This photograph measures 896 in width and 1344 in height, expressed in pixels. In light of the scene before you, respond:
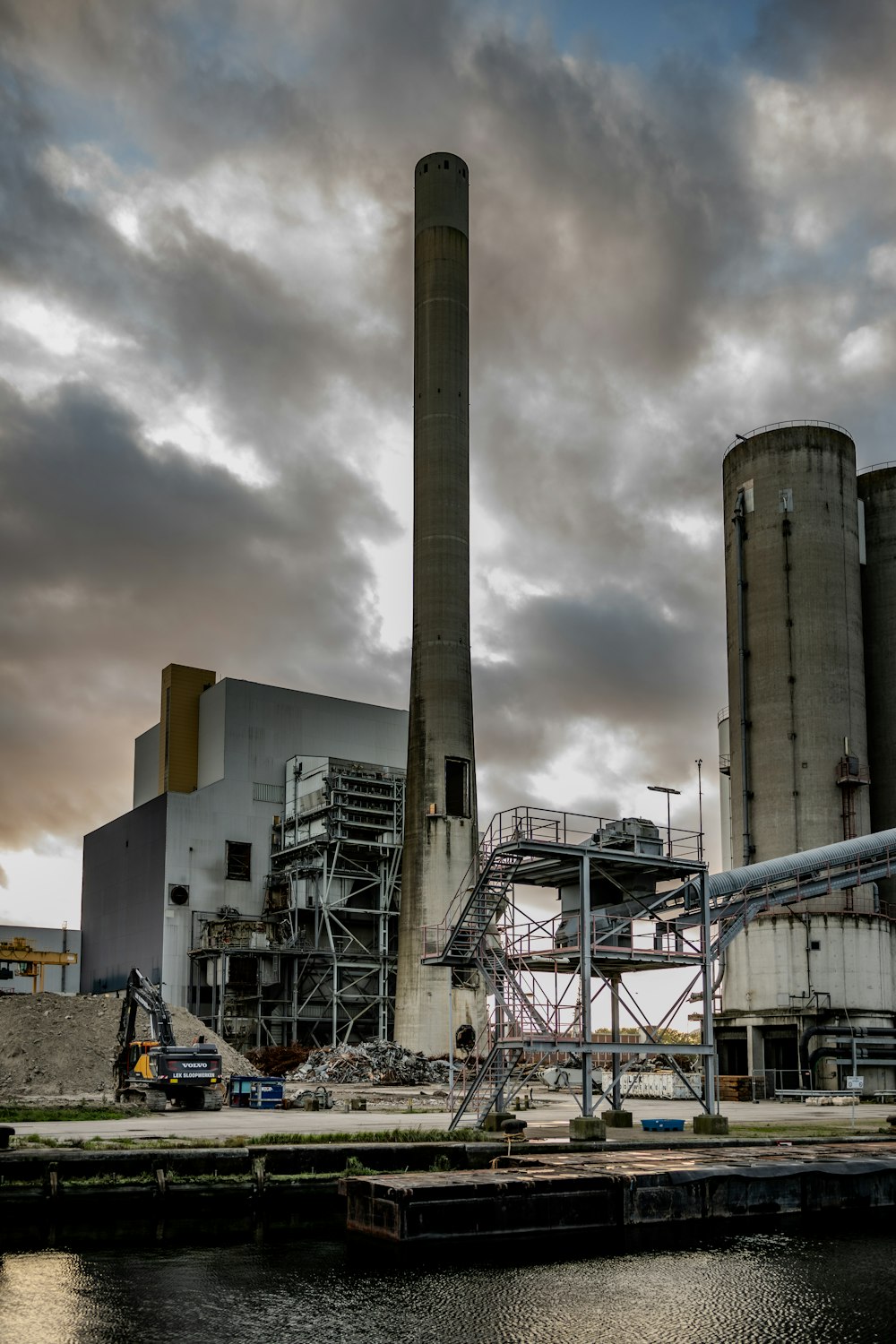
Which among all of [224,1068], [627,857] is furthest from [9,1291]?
[224,1068]

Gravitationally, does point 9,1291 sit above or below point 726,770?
below

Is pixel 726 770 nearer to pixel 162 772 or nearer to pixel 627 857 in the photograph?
pixel 162 772

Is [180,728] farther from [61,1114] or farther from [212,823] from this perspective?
[61,1114]

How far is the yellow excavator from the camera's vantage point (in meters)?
36.9

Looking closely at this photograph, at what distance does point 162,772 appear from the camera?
3044 inches

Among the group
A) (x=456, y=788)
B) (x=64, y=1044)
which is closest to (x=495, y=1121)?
(x=64, y=1044)

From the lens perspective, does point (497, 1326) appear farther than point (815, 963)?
No

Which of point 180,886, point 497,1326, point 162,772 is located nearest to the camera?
point 497,1326

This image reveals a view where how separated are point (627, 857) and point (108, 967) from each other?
5621cm

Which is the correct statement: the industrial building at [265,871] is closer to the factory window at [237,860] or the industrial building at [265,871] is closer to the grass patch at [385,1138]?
the factory window at [237,860]

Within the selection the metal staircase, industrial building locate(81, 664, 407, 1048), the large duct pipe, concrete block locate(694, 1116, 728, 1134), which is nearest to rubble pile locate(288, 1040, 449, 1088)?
industrial building locate(81, 664, 407, 1048)

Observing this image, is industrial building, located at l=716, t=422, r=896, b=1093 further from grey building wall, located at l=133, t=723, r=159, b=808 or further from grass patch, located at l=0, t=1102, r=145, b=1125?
grey building wall, located at l=133, t=723, r=159, b=808

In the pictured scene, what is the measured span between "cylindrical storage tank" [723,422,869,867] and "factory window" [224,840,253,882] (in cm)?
2665

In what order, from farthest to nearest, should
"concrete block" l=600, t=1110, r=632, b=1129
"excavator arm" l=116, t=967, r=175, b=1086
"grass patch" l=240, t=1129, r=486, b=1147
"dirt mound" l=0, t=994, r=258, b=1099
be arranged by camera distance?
"dirt mound" l=0, t=994, r=258, b=1099, "excavator arm" l=116, t=967, r=175, b=1086, "concrete block" l=600, t=1110, r=632, b=1129, "grass patch" l=240, t=1129, r=486, b=1147
